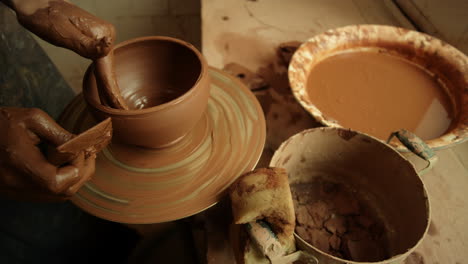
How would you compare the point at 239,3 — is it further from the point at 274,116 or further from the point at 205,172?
the point at 205,172

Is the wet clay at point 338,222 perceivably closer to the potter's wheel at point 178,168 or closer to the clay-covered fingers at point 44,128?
the potter's wheel at point 178,168

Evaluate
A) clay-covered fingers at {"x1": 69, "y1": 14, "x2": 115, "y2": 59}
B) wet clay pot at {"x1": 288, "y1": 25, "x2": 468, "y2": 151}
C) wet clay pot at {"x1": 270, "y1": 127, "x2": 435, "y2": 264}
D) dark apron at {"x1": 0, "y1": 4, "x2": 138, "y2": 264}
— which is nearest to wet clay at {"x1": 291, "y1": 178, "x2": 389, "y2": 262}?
wet clay pot at {"x1": 270, "y1": 127, "x2": 435, "y2": 264}

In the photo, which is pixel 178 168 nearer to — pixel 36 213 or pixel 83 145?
pixel 83 145

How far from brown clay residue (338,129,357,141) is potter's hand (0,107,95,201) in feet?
2.40

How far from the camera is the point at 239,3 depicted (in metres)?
1.72

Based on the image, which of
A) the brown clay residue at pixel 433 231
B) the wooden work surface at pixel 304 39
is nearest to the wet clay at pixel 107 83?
the wooden work surface at pixel 304 39

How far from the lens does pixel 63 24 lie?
69 centimetres

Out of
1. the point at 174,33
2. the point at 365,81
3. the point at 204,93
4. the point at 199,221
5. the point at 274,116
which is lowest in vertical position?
the point at 174,33

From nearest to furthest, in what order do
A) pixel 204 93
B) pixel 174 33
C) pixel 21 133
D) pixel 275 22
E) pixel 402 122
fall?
pixel 21 133 < pixel 204 93 < pixel 402 122 < pixel 275 22 < pixel 174 33

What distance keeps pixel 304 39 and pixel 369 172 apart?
80 centimetres

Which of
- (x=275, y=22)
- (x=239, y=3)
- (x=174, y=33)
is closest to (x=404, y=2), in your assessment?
(x=275, y=22)

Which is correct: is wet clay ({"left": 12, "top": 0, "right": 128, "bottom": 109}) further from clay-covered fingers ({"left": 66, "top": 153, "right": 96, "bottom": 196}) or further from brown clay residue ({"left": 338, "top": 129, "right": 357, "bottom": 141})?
brown clay residue ({"left": 338, "top": 129, "right": 357, "bottom": 141})

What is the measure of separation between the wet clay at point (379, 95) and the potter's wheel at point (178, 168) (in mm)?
328

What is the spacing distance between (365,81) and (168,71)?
788 millimetres
